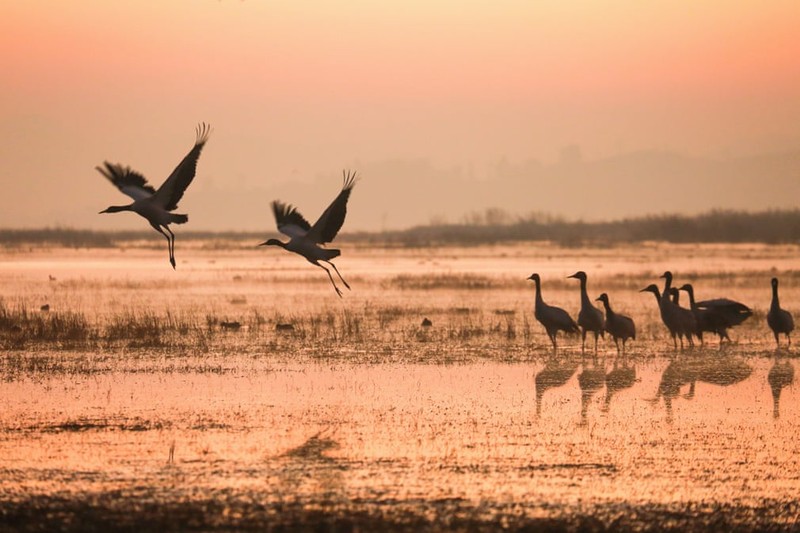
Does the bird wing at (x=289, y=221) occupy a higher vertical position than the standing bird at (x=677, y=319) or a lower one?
higher

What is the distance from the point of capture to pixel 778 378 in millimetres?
15461

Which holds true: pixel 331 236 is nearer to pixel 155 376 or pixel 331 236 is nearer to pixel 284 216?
pixel 284 216

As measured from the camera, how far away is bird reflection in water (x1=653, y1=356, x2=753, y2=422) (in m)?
14.4

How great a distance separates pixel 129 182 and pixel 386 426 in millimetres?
5893

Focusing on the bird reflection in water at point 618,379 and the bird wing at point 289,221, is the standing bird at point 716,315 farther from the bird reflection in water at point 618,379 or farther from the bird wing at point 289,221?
the bird wing at point 289,221

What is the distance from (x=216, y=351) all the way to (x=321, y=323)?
422 centimetres

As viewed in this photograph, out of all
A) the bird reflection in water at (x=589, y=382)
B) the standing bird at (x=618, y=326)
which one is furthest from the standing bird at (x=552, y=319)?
the bird reflection in water at (x=589, y=382)

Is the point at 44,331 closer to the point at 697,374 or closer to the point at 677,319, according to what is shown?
the point at 677,319

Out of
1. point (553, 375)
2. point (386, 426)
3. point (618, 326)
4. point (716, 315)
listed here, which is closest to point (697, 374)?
point (553, 375)

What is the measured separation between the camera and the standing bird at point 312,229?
16312 millimetres

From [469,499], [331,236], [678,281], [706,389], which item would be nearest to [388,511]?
[469,499]

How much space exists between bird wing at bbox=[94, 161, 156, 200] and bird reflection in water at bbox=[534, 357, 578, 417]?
17.0 feet

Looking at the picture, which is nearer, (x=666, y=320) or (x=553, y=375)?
(x=553, y=375)

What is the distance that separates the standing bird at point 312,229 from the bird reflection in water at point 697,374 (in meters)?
4.13
